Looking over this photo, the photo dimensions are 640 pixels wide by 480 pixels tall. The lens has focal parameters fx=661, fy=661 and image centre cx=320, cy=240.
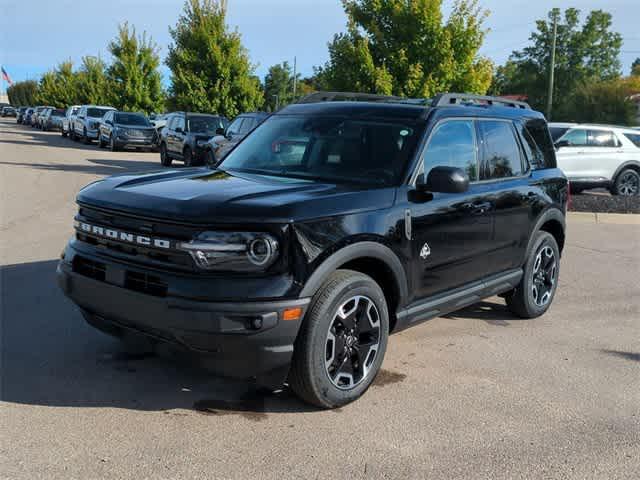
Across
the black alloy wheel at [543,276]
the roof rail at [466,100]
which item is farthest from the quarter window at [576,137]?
the black alloy wheel at [543,276]

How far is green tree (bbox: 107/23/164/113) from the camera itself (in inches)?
1682

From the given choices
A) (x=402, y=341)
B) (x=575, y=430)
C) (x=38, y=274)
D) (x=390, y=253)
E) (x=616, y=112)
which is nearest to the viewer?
(x=575, y=430)

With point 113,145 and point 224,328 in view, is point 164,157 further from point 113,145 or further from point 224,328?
point 224,328

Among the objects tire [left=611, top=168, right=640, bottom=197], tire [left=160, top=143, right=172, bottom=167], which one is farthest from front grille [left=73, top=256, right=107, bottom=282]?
tire [left=160, top=143, right=172, bottom=167]

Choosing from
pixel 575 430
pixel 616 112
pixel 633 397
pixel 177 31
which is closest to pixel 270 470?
pixel 575 430

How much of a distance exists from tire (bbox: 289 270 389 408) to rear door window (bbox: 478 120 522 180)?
1.78m

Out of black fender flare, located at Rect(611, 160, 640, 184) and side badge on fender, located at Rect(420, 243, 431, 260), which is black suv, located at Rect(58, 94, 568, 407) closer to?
side badge on fender, located at Rect(420, 243, 431, 260)

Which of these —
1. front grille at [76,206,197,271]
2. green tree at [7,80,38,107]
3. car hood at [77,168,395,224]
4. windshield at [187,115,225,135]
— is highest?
green tree at [7,80,38,107]

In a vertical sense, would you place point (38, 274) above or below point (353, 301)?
below

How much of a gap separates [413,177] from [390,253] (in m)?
0.63

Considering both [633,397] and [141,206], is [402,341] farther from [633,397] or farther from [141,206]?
[141,206]

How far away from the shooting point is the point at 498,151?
5.55 metres

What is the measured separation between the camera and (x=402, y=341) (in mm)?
5418

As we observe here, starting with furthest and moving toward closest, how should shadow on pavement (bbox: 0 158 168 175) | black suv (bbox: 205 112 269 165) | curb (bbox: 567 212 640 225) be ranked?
shadow on pavement (bbox: 0 158 168 175) → black suv (bbox: 205 112 269 165) → curb (bbox: 567 212 640 225)
